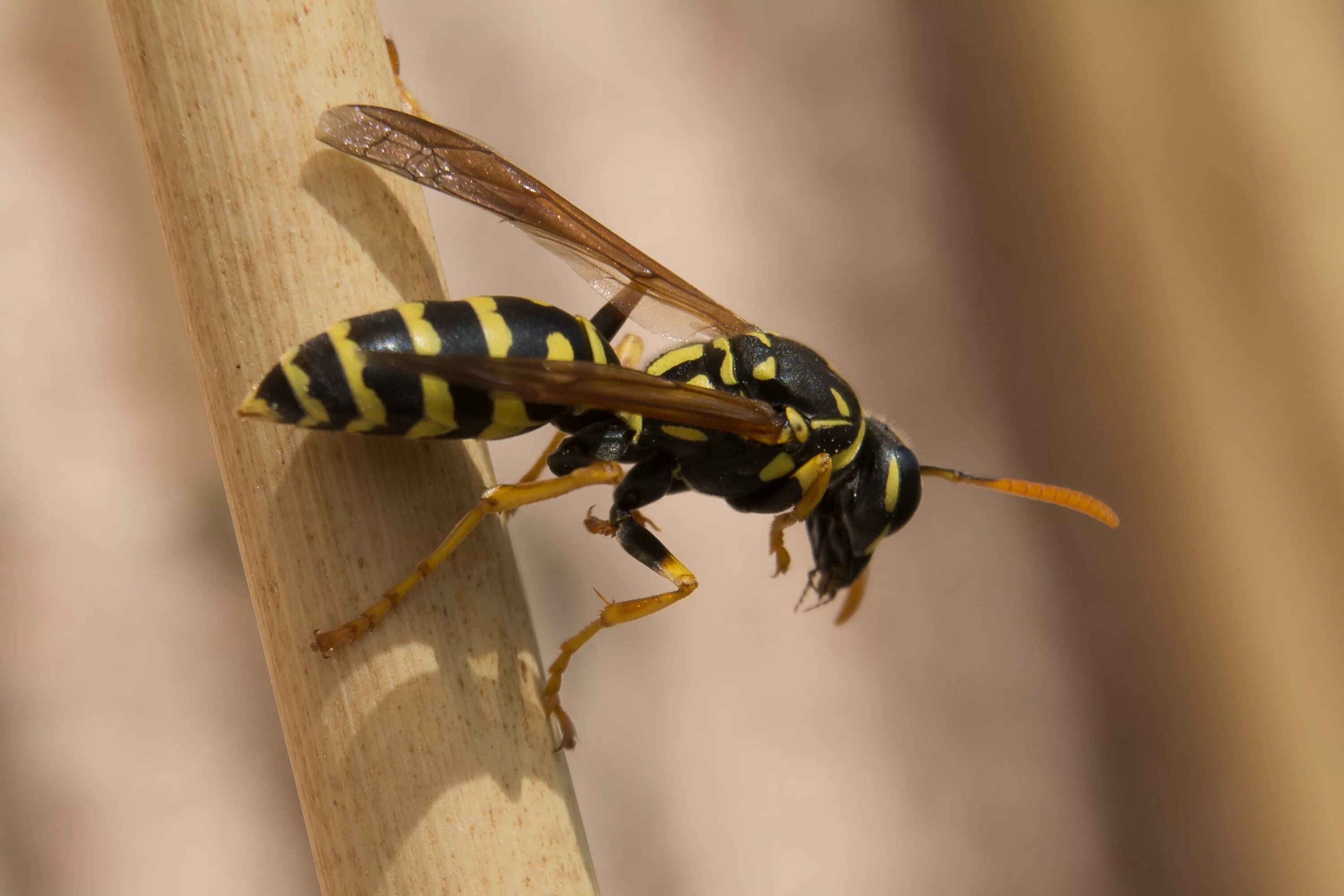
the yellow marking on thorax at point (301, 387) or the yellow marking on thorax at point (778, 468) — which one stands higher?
the yellow marking on thorax at point (301, 387)

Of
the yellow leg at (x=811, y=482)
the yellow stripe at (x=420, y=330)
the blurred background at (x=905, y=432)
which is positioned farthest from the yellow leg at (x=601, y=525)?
the blurred background at (x=905, y=432)

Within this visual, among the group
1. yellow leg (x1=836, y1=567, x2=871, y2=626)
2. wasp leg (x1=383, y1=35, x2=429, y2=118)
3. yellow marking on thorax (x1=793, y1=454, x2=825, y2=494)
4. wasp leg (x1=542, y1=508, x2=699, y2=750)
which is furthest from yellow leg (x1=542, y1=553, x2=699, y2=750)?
wasp leg (x1=383, y1=35, x2=429, y2=118)

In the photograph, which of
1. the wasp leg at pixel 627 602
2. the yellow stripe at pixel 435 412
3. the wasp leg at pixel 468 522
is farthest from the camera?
the wasp leg at pixel 627 602

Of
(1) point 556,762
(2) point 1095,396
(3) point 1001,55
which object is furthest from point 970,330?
(1) point 556,762

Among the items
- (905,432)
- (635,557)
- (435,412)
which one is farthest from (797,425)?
(905,432)

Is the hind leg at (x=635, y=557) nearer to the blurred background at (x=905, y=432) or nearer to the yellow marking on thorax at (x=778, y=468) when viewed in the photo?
the yellow marking on thorax at (x=778, y=468)

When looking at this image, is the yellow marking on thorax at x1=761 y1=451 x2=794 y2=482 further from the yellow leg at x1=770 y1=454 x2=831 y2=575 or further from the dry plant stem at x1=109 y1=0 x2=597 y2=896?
the dry plant stem at x1=109 y1=0 x2=597 y2=896

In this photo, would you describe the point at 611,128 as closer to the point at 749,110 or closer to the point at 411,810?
the point at 749,110

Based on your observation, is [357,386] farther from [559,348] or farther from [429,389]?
[559,348]
